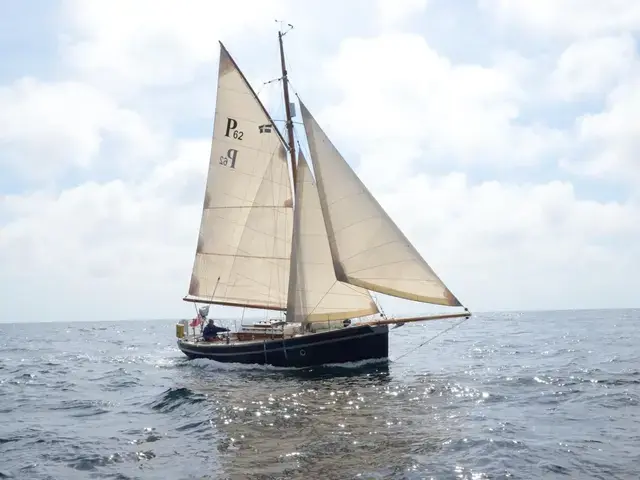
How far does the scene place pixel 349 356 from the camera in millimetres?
31078

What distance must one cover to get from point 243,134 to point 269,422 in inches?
791

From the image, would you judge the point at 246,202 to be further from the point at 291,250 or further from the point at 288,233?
the point at 291,250

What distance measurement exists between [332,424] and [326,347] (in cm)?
1210

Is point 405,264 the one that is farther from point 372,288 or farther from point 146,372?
point 146,372

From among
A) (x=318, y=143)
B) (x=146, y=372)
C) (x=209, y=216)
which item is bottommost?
(x=146, y=372)

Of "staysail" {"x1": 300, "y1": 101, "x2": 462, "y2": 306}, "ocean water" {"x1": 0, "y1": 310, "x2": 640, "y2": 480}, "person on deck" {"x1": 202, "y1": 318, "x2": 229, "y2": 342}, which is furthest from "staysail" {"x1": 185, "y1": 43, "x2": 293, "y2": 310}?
"staysail" {"x1": 300, "y1": 101, "x2": 462, "y2": 306}

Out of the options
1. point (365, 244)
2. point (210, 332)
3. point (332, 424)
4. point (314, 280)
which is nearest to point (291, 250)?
point (314, 280)

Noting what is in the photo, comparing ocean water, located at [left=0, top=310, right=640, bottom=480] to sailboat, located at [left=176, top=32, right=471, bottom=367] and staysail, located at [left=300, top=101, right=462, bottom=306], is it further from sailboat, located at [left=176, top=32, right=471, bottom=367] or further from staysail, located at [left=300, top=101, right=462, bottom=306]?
staysail, located at [left=300, top=101, right=462, bottom=306]

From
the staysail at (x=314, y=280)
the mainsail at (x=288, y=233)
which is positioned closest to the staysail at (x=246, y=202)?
the mainsail at (x=288, y=233)

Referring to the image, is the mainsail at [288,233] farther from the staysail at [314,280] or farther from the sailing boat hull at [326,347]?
the sailing boat hull at [326,347]

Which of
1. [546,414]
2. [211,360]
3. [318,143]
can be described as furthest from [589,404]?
[211,360]

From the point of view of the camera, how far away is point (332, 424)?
18828 mm

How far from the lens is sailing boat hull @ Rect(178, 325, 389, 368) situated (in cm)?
3080

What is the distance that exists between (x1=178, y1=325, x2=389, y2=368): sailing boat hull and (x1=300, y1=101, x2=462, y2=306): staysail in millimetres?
3570
